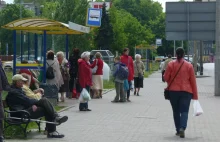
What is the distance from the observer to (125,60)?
952 inches

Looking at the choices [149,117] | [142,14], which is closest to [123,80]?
[149,117]

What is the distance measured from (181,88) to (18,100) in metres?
3.22

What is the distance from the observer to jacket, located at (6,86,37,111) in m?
13.1

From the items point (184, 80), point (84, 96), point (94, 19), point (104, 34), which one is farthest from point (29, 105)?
point (104, 34)

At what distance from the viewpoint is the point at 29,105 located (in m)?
13.2

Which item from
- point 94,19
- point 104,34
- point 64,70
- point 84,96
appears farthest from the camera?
point 104,34

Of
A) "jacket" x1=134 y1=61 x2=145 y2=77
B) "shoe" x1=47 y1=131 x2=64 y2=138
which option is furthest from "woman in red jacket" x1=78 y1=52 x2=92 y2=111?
"jacket" x1=134 y1=61 x2=145 y2=77

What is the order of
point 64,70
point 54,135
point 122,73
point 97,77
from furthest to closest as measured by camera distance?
point 97,77 < point 64,70 < point 122,73 < point 54,135

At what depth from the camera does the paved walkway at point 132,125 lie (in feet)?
44.1

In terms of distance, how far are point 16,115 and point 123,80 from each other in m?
10.2

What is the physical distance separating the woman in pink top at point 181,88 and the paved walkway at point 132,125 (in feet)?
1.53

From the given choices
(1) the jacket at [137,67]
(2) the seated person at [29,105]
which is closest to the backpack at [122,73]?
(1) the jacket at [137,67]

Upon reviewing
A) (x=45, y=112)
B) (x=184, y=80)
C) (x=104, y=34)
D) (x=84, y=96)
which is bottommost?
(x=84, y=96)

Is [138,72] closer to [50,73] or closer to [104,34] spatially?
[50,73]
